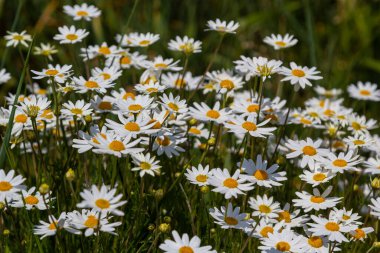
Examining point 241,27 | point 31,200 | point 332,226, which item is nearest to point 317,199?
point 332,226

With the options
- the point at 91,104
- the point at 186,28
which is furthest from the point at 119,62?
the point at 186,28

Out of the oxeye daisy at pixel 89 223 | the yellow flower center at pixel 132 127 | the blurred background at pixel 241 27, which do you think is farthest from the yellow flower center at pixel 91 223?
the blurred background at pixel 241 27

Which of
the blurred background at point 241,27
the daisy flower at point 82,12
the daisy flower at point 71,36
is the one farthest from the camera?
the blurred background at point 241,27

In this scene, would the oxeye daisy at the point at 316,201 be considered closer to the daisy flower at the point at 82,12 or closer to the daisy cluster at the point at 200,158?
the daisy cluster at the point at 200,158

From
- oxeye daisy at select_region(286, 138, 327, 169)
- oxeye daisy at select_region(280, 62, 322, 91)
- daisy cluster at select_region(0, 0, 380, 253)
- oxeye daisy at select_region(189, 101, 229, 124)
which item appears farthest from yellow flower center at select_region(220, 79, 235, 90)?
→ oxeye daisy at select_region(286, 138, 327, 169)

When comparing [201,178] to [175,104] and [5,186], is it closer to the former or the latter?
[175,104]

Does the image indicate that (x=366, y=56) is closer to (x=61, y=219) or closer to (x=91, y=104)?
(x=91, y=104)
